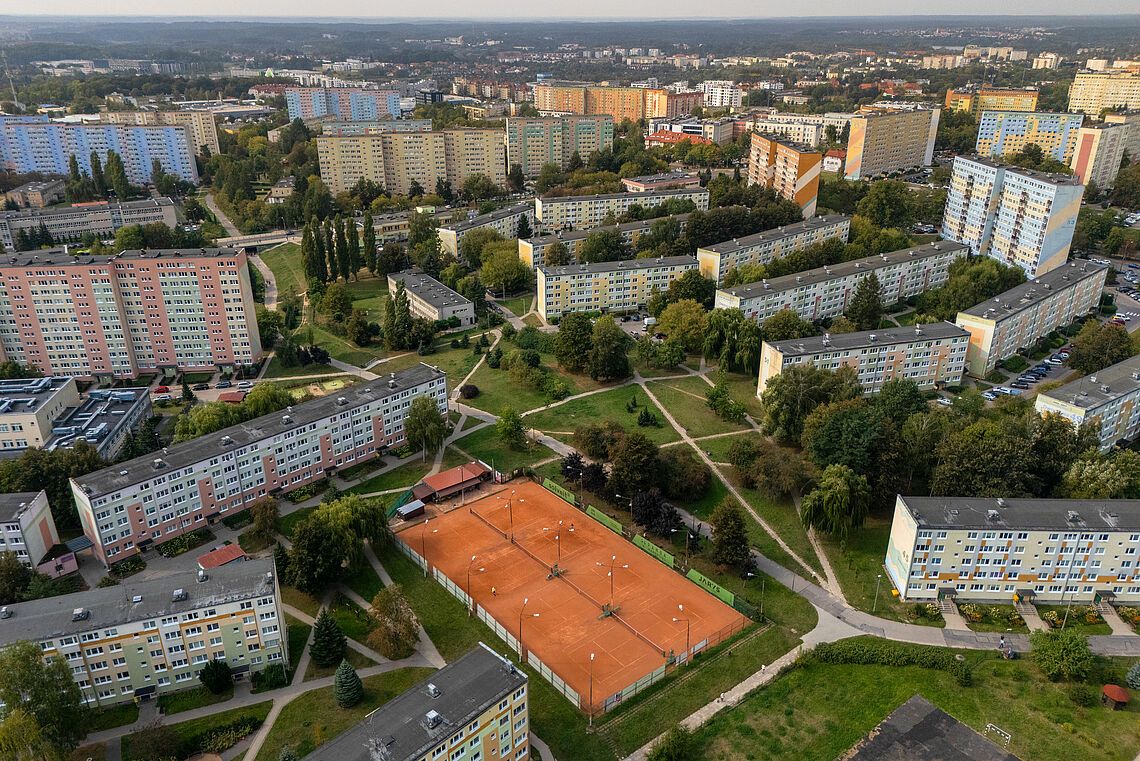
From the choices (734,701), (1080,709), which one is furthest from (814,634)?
(1080,709)

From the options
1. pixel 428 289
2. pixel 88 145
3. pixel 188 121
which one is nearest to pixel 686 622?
pixel 428 289

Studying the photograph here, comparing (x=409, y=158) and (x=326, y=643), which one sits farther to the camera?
(x=409, y=158)

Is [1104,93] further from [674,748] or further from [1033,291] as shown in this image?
[674,748]

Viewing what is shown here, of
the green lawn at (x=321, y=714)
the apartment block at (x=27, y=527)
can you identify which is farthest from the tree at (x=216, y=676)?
the apartment block at (x=27, y=527)

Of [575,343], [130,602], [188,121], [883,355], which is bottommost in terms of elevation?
[575,343]

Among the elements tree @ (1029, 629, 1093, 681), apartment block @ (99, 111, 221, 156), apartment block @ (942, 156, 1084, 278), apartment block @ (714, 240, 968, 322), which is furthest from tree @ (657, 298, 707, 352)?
apartment block @ (99, 111, 221, 156)

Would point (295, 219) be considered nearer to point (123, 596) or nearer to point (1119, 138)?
point (123, 596)

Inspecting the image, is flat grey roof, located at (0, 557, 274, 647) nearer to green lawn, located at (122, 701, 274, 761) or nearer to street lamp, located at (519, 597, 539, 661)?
green lawn, located at (122, 701, 274, 761)
